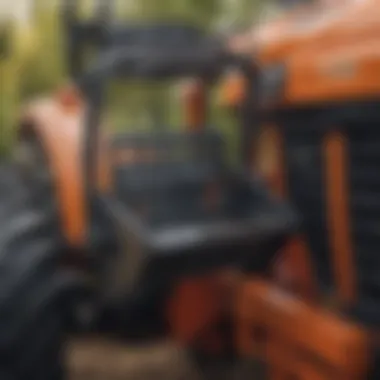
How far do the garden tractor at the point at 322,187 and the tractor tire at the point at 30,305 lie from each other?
19.3 inches

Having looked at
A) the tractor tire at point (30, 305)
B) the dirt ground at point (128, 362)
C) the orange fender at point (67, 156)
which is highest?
the orange fender at point (67, 156)

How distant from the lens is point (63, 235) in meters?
2.59

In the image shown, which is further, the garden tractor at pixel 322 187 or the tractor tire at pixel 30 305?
the tractor tire at pixel 30 305

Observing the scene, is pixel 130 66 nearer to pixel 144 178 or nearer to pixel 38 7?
pixel 144 178

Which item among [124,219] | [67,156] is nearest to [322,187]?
[124,219]

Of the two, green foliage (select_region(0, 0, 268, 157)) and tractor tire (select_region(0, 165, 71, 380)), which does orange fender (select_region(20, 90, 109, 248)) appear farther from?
green foliage (select_region(0, 0, 268, 157))

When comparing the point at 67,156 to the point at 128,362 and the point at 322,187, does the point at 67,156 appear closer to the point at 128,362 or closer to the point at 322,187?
the point at 322,187

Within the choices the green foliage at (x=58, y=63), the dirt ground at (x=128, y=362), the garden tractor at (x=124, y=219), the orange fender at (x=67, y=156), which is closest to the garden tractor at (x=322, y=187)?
the garden tractor at (x=124, y=219)

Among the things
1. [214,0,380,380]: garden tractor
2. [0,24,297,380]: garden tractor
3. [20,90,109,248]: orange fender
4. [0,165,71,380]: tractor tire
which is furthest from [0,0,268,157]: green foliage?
[0,165,71,380]: tractor tire

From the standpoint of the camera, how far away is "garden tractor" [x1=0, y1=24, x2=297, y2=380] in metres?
2.40

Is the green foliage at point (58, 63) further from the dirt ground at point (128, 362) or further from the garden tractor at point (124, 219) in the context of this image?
the garden tractor at point (124, 219)

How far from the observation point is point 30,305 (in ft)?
7.88

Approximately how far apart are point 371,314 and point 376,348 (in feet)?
0.33

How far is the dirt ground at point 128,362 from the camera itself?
140 inches
